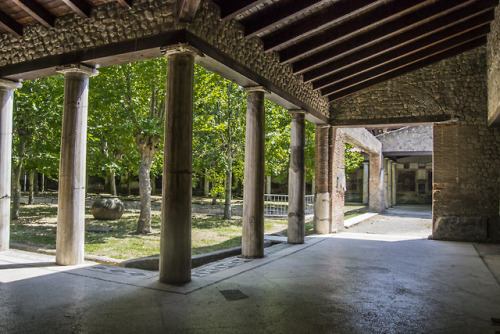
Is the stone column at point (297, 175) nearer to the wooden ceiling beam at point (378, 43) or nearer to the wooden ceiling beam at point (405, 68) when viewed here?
the wooden ceiling beam at point (378, 43)

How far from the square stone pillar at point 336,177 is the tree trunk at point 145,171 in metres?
5.53

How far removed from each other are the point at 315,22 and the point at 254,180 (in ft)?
10.7

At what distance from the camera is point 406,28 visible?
26.8 feet

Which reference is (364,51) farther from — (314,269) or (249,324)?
(249,324)

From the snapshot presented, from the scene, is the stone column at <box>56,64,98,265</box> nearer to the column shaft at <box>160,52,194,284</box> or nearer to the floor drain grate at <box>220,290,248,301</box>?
the column shaft at <box>160,52,194,284</box>

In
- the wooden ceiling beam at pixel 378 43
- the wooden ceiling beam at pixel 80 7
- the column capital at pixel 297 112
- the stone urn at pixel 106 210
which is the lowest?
the stone urn at pixel 106 210

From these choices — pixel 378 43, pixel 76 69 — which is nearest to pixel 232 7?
pixel 76 69

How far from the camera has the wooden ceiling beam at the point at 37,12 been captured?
596cm

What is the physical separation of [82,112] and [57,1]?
179 cm

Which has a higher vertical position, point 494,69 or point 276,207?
point 494,69

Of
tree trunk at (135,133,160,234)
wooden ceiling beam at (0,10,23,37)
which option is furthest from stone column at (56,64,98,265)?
tree trunk at (135,133,160,234)

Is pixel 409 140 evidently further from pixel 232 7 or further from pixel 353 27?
pixel 232 7

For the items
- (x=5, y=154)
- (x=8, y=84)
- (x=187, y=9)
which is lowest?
(x=5, y=154)

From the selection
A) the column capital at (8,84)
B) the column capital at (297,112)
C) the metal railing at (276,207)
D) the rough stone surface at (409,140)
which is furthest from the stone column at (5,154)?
the rough stone surface at (409,140)
